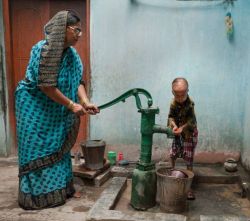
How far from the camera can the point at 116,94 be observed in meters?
4.79

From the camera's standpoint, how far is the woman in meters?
3.04

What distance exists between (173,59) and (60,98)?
205cm

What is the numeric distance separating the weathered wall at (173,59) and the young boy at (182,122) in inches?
37.2

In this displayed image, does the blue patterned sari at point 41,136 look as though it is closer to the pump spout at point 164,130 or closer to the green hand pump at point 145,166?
the green hand pump at point 145,166

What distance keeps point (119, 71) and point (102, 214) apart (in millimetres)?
2251

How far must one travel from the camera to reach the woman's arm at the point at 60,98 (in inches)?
119

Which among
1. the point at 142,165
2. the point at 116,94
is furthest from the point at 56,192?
the point at 116,94

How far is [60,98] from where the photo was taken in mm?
3053

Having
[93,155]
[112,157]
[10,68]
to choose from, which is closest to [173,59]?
[112,157]

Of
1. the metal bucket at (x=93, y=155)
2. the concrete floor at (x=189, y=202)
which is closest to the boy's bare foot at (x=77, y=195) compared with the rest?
the concrete floor at (x=189, y=202)

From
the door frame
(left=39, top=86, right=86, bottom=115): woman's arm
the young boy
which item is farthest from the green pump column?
the door frame

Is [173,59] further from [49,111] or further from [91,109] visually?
[49,111]

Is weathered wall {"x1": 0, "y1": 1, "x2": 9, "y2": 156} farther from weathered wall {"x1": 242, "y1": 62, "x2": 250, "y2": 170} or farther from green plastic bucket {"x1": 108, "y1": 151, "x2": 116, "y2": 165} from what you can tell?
weathered wall {"x1": 242, "y1": 62, "x2": 250, "y2": 170}

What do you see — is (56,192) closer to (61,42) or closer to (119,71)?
(61,42)
